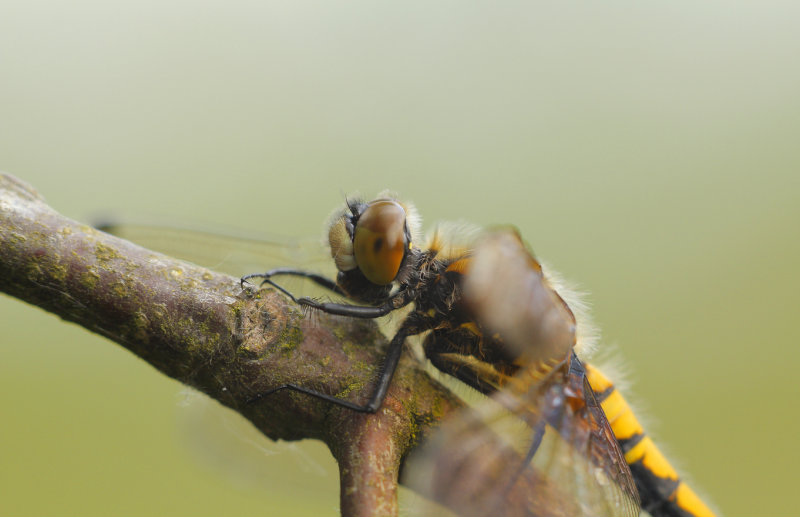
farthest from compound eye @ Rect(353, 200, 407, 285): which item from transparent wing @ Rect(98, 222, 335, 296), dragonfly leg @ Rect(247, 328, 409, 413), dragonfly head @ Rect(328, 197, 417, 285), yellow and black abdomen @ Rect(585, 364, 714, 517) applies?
yellow and black abdomen @ Rect(585, 364, 714, 517)

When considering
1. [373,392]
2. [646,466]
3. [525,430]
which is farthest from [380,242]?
[646,466]

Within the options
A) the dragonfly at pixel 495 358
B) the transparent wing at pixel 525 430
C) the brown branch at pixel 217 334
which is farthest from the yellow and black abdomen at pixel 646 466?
the brown branch at pixel 217 334

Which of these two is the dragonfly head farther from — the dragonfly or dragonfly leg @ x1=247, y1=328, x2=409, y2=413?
dragonfly leg @ x1=247, y1=328, x2=409, y2=413

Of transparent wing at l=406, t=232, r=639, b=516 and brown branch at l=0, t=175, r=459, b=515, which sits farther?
transparent wing at l=406, t=232, r=639, b=516

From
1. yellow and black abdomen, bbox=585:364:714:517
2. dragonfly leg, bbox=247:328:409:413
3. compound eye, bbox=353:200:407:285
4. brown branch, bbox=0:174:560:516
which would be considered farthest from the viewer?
yellow and black abdomen, bbox=585:364:714:517

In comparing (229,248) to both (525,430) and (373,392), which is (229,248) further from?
(525,430)

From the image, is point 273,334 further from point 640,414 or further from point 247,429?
point 640,414
